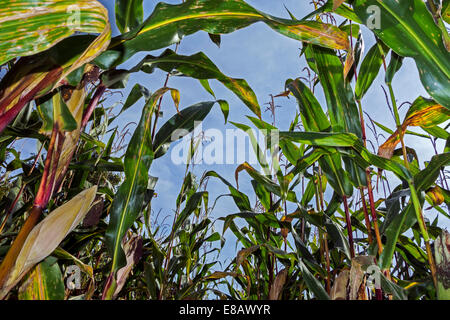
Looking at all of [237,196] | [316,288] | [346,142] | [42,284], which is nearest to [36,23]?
[42,284]

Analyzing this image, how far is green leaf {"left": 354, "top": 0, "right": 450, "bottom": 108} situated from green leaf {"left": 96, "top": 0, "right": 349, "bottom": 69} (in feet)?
0.26

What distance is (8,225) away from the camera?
823mm

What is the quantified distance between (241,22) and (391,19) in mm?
267

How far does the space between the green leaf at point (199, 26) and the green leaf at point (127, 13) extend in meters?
0.14

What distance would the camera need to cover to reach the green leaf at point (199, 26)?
1.59 ft

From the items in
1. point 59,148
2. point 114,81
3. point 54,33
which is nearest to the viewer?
point 54,33

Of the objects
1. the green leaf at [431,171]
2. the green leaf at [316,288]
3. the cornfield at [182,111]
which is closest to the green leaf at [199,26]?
the cornfield at [182,111]

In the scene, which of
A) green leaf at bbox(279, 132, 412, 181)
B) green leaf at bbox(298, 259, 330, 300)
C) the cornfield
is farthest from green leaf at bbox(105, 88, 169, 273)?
green leaf at bbox(298, 259, 330, 300)

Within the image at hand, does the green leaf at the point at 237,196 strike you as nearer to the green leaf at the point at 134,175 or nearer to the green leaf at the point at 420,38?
the green leaf at the point at 134,175

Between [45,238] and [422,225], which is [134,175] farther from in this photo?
[422,225]

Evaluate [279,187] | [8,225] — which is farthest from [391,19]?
[8,225]

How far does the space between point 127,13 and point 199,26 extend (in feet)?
0.61

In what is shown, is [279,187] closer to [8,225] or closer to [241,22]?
[241,22]

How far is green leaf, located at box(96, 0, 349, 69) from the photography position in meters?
0.48
